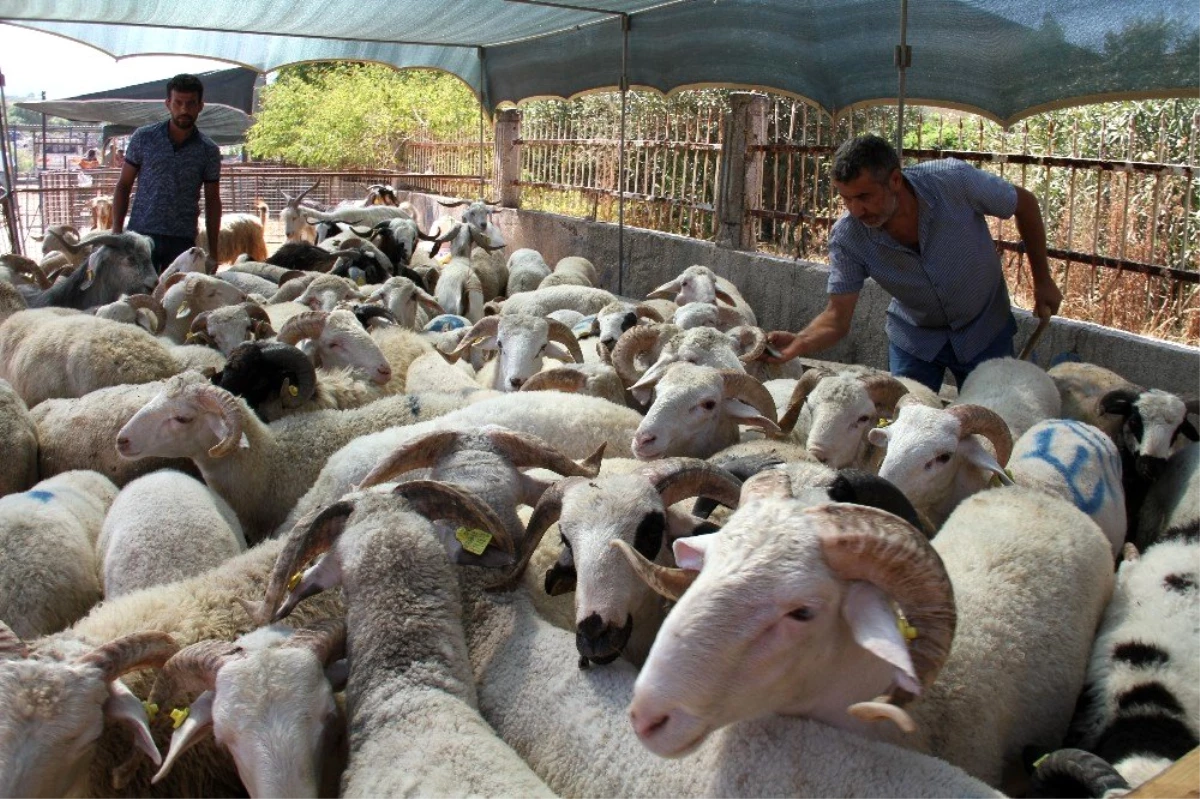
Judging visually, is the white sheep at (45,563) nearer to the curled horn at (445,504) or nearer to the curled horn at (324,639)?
the curled horn at (324,639)

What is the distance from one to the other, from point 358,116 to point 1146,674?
98.8 feet

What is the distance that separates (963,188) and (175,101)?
5676 mm

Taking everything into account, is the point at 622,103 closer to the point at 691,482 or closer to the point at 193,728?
the point at 691,482

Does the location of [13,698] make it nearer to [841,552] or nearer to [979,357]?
[841,552]

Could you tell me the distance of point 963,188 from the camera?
4992mm

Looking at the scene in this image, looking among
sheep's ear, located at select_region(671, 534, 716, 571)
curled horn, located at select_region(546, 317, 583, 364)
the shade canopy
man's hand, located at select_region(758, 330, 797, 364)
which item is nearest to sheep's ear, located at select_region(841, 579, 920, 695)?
sheep's ear, located at select_region(671, 534, 716, 571)

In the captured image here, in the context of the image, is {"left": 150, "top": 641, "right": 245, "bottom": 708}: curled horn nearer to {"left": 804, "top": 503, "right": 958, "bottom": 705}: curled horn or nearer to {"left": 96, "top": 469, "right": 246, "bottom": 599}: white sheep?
{"left": 96, "top": 469, "right": 246, "bottom": 599}: white sheep

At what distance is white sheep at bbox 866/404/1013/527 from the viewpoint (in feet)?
12.3

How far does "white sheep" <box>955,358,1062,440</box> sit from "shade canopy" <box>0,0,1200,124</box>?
1.84 metres

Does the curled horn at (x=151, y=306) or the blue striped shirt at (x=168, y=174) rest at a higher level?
the blue striped shirt at (x=168, y=174)

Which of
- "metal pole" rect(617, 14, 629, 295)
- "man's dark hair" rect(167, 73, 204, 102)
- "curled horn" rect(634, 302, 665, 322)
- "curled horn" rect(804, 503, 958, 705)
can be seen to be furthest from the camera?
"metal pole" rect(617, 14, 629, 295)

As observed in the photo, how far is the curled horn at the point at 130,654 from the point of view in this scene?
2512mm

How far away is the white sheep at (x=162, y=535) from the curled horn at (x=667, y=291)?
4.64m

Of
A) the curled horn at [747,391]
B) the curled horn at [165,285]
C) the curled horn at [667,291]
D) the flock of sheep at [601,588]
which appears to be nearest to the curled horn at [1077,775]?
the flock of sheep at [601,588]
